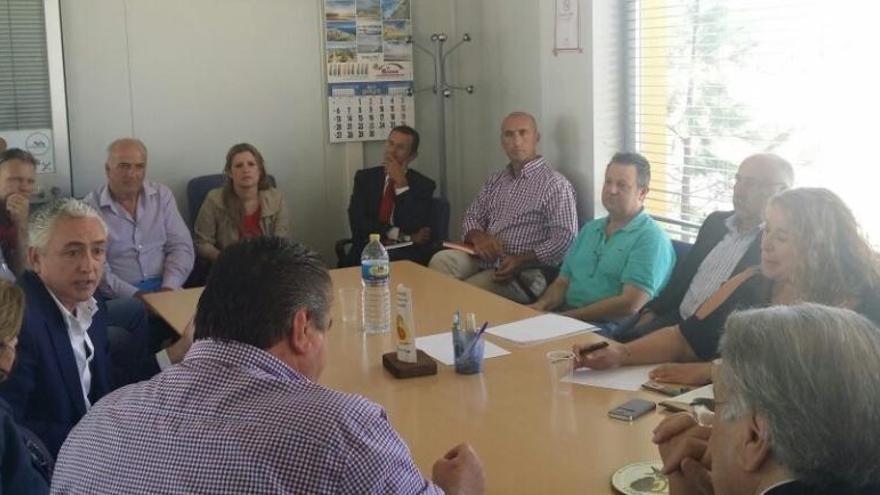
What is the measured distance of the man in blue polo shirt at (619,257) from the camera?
3.98 meters

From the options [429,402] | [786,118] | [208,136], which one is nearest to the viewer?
[429,402]

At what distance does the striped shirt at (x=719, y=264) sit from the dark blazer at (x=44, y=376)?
2.05m

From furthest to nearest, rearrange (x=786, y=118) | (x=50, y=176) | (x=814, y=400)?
(x=50, y=176), (x=786, y=118), (x=814, y=400)

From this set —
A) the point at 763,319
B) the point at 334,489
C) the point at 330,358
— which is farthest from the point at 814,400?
the point at 330,358

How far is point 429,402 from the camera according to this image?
2387 millimetres

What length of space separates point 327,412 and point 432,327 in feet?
5.65

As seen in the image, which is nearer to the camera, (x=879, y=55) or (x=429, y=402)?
(x=429, y=402)

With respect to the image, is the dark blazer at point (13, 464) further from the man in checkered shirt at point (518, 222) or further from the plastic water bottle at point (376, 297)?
the man in checkered shirt at point (518, 222)

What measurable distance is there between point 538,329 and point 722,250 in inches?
36.7

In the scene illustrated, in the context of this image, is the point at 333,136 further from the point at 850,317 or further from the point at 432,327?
the point at 850,317

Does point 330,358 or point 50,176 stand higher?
point 50,176

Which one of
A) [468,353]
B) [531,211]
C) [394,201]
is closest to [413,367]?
[468,353]

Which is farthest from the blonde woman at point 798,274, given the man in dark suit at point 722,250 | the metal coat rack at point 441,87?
the metal coat rack at point 441,87

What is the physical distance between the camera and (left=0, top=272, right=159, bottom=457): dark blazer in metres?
2.43
